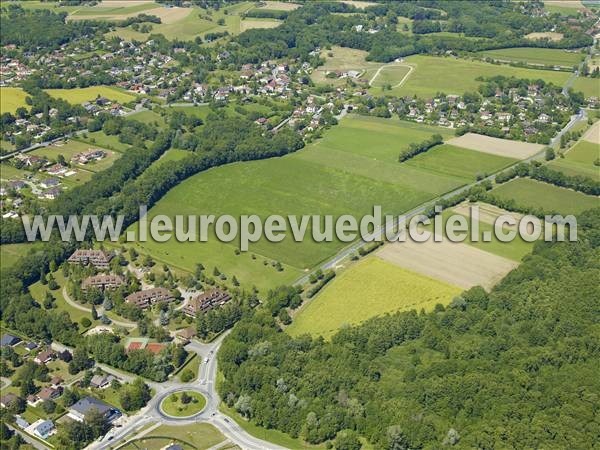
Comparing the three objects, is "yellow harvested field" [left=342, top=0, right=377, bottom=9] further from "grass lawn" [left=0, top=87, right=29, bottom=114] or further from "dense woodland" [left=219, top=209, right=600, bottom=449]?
"dense woodland" [left=219, top=209, right=600, bottom=449]

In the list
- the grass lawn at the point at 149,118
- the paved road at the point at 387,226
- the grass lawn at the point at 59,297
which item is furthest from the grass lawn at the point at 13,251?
the grass lawn at the point at 149,118

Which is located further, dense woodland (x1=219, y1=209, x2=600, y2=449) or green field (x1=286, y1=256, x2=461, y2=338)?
green field (x1=286, y1=256, x2=461, y2=338)

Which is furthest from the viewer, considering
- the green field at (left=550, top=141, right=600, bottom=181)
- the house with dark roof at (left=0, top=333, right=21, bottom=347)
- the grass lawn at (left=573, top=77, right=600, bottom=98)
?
the grass lawn at (left=573, top=77, right=600, bottom=98)

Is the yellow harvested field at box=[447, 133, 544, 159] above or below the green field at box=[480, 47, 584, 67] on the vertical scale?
below

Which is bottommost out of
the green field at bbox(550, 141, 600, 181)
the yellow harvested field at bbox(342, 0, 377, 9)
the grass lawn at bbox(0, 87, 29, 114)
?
the green field at bbox(550, 141, 600, 181)

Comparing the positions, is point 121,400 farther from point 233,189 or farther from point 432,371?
point 233,189

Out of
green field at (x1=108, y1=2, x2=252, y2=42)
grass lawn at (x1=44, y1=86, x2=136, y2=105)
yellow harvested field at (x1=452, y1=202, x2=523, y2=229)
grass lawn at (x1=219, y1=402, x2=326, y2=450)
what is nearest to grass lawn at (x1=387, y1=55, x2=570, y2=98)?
grass lawn at (x1=44, y1=86, x2=136, y2=105)

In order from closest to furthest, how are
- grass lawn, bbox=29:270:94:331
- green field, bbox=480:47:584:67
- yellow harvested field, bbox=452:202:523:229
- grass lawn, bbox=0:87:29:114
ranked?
grass lawn, bbox=29:270:94:331
yellow harvested field, bbox=452:202:523:229
grass lawn, bbox=0:87:29:114
green field, bbox=480:47:584:67

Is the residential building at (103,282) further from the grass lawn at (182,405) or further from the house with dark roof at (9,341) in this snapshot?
the grass lawn at (182,405)
